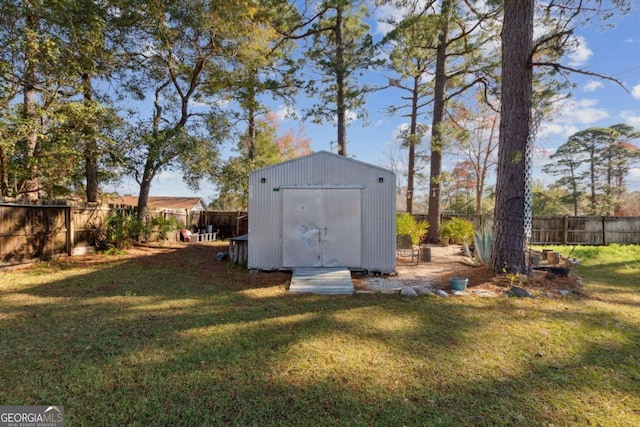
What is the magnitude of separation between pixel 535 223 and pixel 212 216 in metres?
16.9

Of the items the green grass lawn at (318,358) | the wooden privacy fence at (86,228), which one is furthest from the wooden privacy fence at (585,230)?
the green grass lawn at (318,358)

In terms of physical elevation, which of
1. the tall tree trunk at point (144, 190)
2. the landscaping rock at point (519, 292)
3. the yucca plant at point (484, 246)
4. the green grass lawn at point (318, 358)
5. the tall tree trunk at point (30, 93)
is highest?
the tall tree trunk at point (30, 93)

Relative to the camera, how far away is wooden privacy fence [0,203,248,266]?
7391 millimetres

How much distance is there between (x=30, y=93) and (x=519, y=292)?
41.4 feet

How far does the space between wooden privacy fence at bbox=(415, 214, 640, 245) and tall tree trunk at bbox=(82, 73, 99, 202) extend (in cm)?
1475

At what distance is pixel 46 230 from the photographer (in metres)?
8.35

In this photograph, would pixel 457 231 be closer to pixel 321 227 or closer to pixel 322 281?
pixel 321 227

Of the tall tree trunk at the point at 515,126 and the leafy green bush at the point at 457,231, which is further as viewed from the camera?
the leafy green bush at the point at 457,231

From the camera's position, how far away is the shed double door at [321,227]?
23.1 feet

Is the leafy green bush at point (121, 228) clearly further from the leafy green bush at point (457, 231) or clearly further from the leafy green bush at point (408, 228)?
the leafy green bush at point (457, 231)

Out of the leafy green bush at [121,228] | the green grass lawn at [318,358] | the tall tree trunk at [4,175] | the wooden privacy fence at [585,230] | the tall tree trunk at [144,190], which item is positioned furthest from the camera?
the wooden privacy fence at [585,230]

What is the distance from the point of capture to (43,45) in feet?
22.0

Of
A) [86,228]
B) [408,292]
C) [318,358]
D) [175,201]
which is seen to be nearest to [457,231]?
[408,292]

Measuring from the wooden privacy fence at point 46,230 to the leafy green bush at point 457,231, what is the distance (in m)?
13.0
